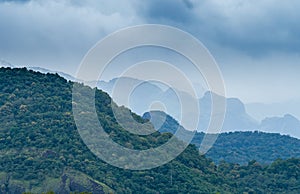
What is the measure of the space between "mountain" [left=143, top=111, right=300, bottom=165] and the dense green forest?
3084 centimetres

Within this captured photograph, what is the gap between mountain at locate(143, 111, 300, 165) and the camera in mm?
103375

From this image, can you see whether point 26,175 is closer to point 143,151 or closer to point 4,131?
point 4,131

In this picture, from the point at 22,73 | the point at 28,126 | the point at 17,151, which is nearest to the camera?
the point at 17,151

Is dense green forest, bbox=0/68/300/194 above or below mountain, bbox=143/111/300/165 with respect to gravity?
below

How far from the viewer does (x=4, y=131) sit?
5944 cm

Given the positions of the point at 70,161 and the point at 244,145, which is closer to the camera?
the point at 70,161

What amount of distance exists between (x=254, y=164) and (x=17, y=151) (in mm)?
27968

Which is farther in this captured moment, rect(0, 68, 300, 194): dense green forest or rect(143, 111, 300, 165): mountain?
rect(143, 111, 300, 165): mountain

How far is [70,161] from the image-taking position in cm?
5578

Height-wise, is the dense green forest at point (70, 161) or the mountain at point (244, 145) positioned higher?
the mountain at point (244, 145)

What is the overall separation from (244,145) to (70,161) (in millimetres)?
64986

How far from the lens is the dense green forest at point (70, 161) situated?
53344 mm

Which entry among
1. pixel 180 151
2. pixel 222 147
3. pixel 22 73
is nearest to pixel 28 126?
pixel 22 73

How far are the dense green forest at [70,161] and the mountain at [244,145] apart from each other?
30836 millimetres
